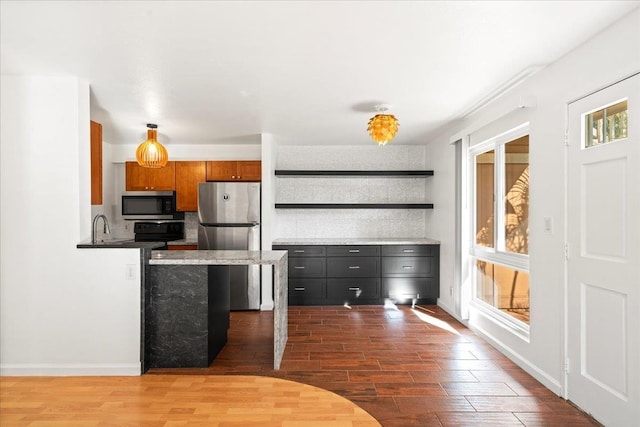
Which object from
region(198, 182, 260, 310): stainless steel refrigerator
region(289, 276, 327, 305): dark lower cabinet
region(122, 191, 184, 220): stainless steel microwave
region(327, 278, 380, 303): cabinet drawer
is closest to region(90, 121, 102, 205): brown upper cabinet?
region(198, 182, 260, 310): stainless steel refrigerator

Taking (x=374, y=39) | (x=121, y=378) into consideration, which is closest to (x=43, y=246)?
(x=121, y=378)

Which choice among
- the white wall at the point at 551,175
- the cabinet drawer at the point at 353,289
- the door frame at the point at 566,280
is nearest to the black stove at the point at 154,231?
the cabinet drawer at the point at 353,289

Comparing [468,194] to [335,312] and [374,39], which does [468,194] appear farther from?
[374,39]

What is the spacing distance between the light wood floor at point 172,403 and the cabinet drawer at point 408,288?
276 cm

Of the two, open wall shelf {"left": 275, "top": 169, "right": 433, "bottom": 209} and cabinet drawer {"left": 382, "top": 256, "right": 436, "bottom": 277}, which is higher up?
open wall shelf {"left": 275, "top": 169, "right": 433, "bottom": 209}

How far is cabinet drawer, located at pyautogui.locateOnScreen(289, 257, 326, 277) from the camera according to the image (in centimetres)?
541

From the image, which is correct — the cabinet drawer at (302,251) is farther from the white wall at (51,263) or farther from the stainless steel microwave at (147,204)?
the white wall at (51,263)

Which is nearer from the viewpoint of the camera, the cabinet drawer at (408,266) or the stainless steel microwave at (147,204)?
the cabinet drawer at (408,266)

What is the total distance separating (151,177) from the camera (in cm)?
566

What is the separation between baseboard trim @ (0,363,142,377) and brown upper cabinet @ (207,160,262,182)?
306 centimetres

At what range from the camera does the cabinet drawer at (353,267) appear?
5430 millimetres

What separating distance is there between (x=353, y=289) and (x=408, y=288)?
2.46 feet

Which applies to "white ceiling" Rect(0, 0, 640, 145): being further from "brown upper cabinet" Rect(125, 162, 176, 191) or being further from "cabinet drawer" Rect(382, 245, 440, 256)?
"cabinet drawer" Rect(382, 245, 440, 256)

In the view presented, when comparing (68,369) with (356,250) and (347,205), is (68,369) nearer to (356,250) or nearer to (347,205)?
(356,250)
